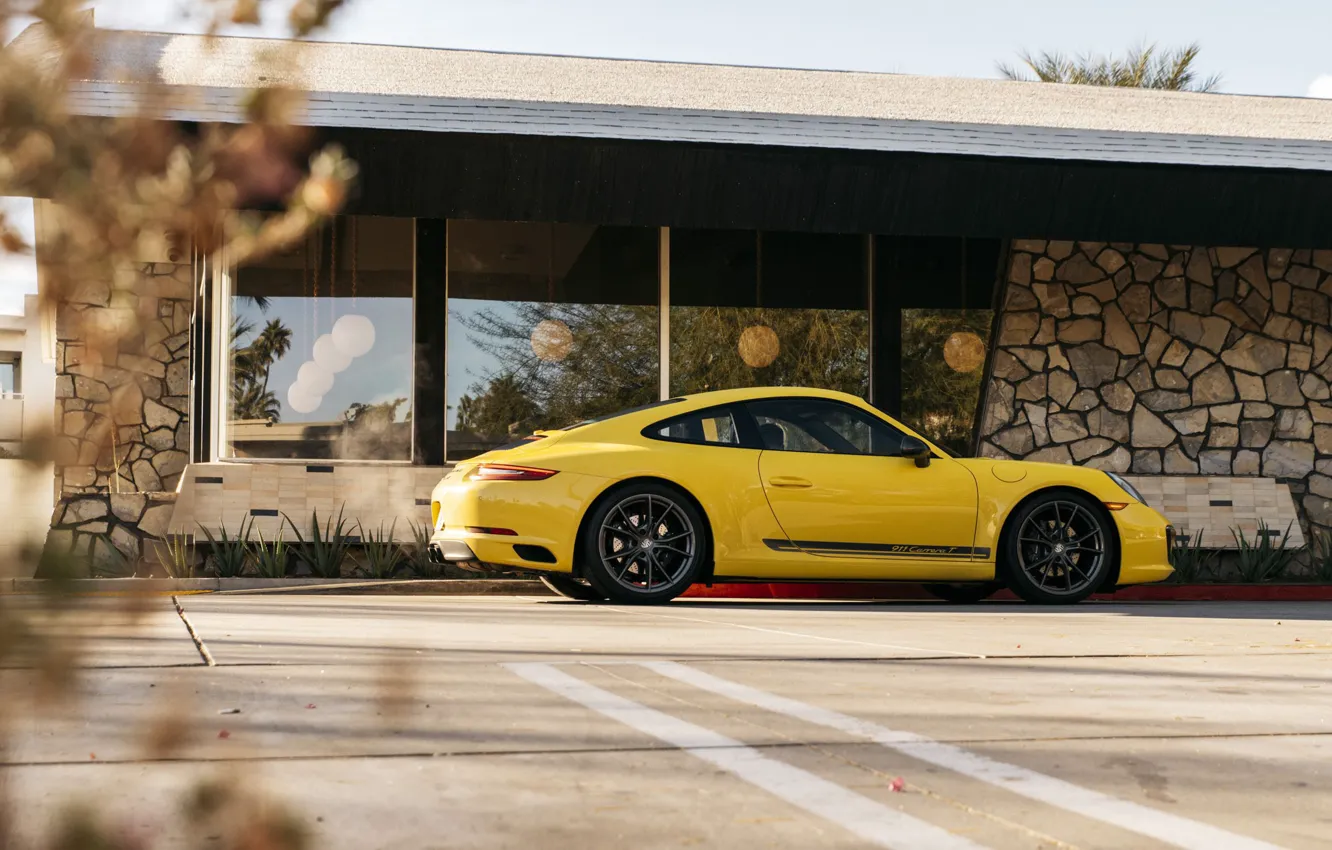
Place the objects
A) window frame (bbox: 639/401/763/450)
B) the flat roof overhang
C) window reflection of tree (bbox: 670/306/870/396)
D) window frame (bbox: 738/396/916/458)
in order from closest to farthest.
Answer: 1. window frame (bbox: 639/401/763/450)
2. window frame (bbox: 738/396/916/458)
3. the flat roof overhang
4. window reflection of tree (bbox: 670/306/870/396)

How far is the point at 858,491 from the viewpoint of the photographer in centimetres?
955

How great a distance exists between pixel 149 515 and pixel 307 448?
1.53m

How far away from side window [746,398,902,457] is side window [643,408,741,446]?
191 millimetres

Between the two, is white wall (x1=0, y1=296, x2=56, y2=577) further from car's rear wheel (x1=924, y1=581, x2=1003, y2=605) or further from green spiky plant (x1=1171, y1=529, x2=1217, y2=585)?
green spiky plant (x1=1171, y1=529, x2=1217, y2=585)

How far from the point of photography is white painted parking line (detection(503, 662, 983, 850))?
2854mm

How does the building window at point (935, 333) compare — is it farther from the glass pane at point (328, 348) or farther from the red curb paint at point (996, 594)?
the glass pane at point (328, 348)

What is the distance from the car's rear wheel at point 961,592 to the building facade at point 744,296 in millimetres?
3257

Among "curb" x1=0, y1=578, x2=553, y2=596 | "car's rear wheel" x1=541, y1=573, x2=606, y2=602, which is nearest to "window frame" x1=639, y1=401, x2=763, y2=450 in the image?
"car's rear wheel" x1=541, y1=573, x2=606, y2=602

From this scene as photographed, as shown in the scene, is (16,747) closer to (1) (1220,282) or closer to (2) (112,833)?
(2) (112,833)

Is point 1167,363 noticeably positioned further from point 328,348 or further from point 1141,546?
point 328,348

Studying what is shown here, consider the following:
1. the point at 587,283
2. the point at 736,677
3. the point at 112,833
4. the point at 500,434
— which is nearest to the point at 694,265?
the point at 587,283

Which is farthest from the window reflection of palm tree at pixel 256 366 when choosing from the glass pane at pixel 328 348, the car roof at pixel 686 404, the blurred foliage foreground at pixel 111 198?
the blurred foliage foreground at pixel 111 198

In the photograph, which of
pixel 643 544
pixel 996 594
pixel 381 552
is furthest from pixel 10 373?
pixel 643 544

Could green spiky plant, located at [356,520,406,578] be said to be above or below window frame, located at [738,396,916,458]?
below
